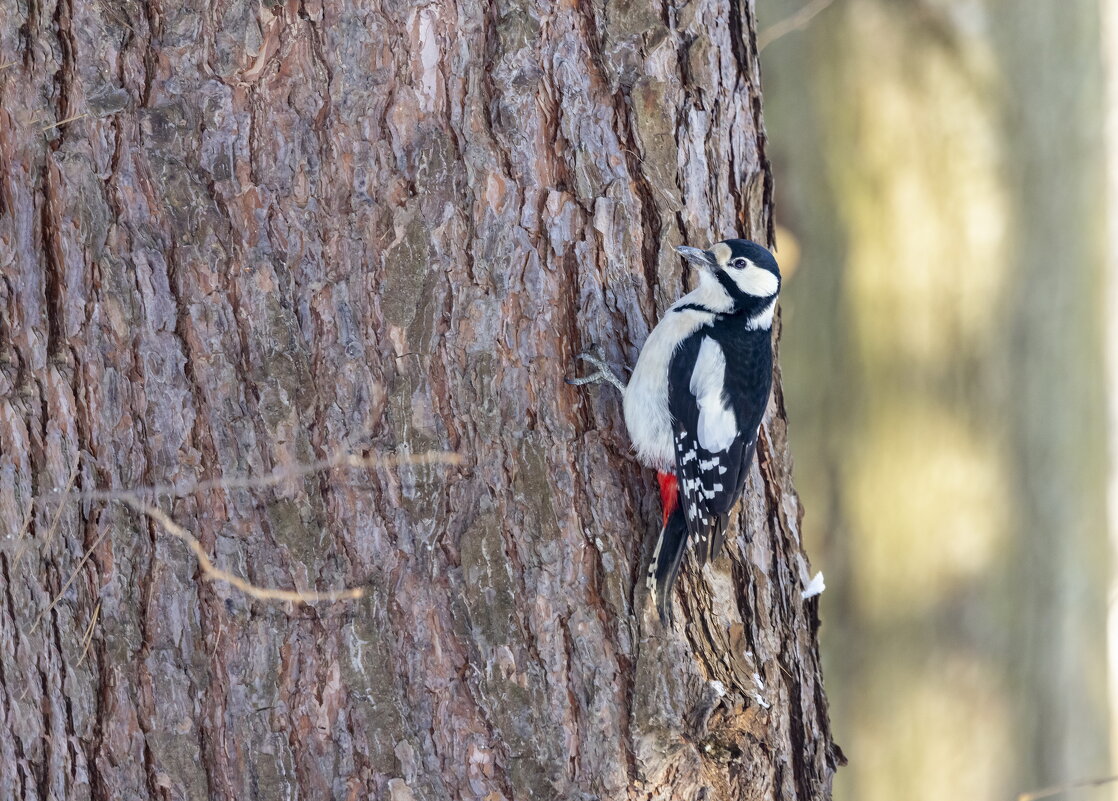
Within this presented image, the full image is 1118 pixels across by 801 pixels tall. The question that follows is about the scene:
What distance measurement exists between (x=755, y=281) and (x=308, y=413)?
1213 millimetres

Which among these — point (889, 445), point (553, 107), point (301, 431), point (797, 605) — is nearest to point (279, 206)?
point (301, 431)

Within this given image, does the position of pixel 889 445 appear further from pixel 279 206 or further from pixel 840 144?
pixel 279 206

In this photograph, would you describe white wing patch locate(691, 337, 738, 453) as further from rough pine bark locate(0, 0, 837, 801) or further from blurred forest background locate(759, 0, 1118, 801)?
blurred forest background locate(759, 0, 1118, 801)

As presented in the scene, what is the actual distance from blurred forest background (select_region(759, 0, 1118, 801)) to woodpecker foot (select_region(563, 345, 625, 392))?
1205 mm

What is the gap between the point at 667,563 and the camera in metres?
2.14

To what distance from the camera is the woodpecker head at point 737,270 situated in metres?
2.34

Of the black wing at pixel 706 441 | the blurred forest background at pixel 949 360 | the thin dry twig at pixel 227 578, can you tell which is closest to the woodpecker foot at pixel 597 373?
the black wing at pixel 706 441

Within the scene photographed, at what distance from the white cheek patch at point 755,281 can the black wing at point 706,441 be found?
0.56ft

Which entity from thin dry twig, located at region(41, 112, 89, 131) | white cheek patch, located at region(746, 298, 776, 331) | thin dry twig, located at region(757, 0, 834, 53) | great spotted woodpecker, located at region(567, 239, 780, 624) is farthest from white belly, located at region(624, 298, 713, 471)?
thin dry twig, located at region(41, 112, 89, 131)

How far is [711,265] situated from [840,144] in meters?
1.01

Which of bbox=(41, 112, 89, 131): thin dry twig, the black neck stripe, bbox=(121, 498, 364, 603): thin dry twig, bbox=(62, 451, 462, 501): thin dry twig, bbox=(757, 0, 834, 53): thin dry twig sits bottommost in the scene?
bbox=(121, 498, 364, 603): thin dry twig

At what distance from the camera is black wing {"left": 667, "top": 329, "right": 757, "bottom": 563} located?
2236 millimetres

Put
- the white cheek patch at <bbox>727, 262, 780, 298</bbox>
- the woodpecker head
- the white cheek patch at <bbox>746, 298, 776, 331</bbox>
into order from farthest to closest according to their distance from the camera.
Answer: the white cheek patch at <bbox>746, 298, 776, 331</bbox> < the white cheek patch at <bbox>727, 262, 780, 298</bbox> < the woodpecker head

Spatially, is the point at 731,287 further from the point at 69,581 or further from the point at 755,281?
the point at 69,581
